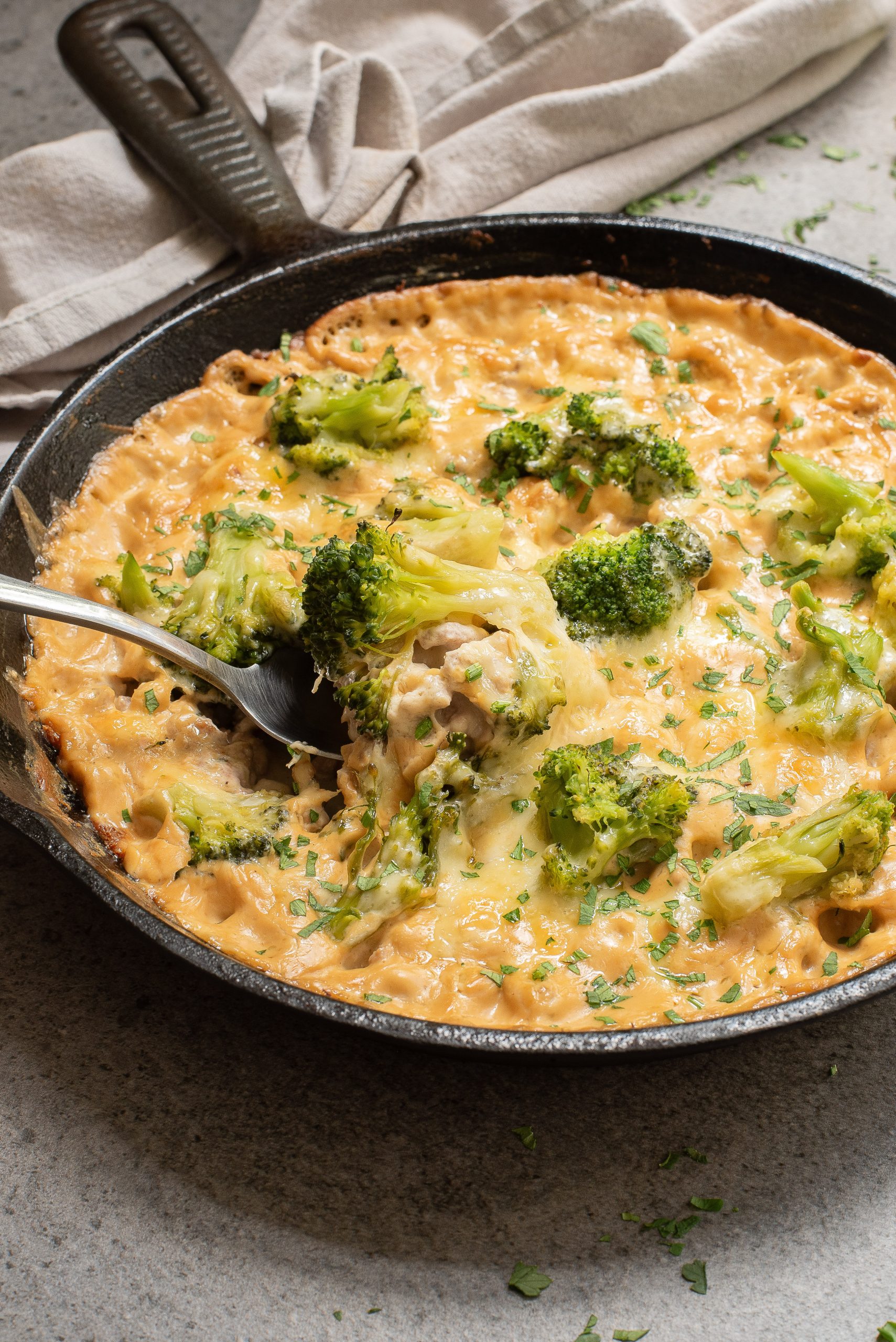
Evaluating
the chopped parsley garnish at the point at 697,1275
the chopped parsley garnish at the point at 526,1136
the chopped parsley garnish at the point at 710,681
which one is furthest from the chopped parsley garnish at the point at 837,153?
the chopped parsley garnish at the point at 697,1275

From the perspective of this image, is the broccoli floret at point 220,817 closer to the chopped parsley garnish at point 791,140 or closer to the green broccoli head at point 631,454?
the green broccoli head at point 631,454

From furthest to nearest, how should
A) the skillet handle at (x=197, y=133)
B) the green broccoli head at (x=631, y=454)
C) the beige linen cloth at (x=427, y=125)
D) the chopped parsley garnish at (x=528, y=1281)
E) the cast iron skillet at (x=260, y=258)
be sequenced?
the beige linen cloth at (x=427, y=125) < the skillet handle at (x=197, y=133) < the cast iron skillet at (x=260, y=258) < the green broccoli head at (x=631, y=454) < the chopped parsley garnish at (x=528, y=1281)

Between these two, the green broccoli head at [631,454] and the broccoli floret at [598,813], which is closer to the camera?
the broccoli floret at [598,813]

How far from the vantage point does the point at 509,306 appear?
13.9 ft

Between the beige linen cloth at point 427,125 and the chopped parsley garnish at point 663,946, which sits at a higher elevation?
the beige linen cloth at point 427,125

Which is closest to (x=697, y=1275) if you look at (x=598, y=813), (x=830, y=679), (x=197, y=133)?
(x=598, y=813)

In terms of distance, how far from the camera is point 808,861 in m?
2.74

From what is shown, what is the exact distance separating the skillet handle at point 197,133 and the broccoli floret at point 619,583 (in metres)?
1.87

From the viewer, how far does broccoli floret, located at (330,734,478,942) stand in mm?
2801

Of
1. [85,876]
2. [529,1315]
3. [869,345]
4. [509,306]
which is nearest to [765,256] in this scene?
[869,345]

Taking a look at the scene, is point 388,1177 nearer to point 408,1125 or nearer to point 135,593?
point 408,1125

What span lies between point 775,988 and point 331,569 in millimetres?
1506

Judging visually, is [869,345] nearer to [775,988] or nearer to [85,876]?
[775,988]

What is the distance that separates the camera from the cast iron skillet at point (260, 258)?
397cm
